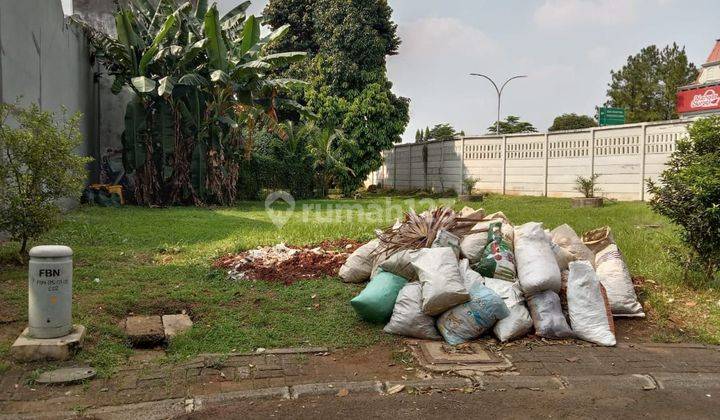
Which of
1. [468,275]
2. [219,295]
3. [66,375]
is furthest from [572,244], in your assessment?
[66,375]

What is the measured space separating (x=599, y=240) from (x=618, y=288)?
78 cm

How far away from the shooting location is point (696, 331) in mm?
5078

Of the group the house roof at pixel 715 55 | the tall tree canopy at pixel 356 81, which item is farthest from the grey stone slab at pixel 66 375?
the house roof at pixel 715 55

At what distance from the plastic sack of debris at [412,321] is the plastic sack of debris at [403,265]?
0.41 meters

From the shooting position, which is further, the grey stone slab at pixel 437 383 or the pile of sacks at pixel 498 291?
the pile of sacks at pixel 498 291

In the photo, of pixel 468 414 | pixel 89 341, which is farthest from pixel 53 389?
pixel 468 414

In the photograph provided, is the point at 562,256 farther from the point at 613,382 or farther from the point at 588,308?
the point at 613,382

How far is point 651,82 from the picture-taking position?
143ft

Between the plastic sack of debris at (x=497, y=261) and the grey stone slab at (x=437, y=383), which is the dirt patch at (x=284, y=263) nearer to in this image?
the plastic sack of debris at (x=497, y=261)

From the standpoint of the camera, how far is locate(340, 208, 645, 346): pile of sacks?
183 inches

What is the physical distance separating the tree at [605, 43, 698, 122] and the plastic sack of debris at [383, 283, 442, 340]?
139 feet

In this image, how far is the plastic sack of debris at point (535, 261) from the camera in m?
4.88

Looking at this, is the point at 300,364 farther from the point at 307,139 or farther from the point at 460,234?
the point at 307,139

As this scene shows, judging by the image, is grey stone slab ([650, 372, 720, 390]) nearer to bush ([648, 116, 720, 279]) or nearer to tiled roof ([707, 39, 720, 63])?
bush ([648, 116, 720, 279])
